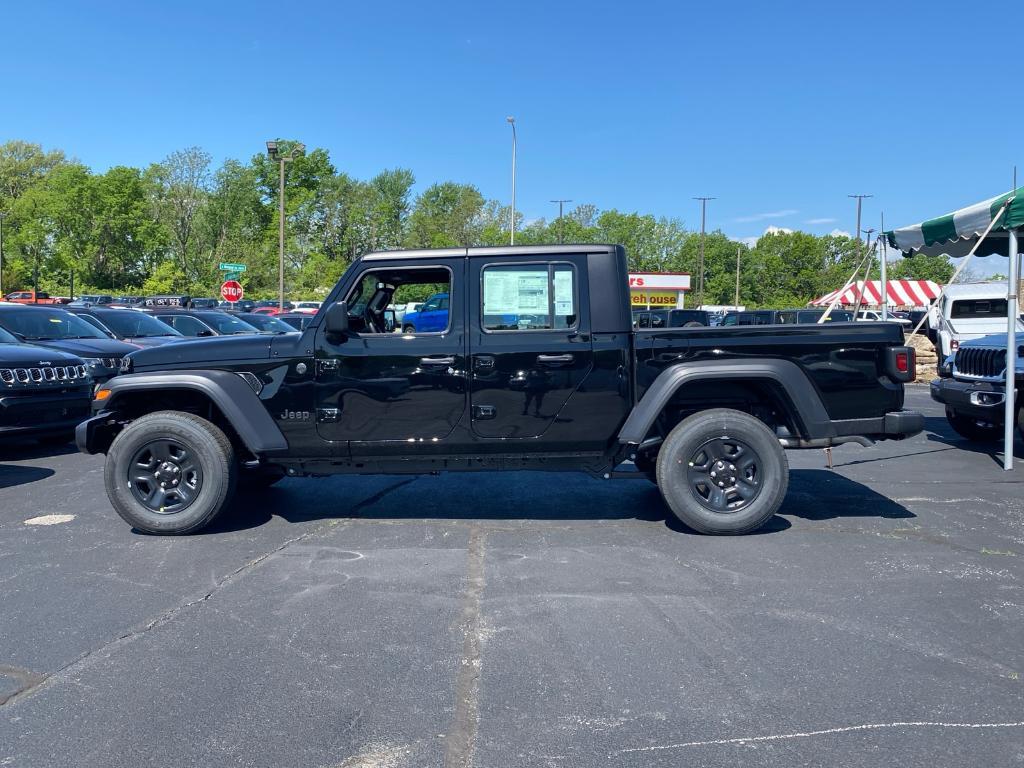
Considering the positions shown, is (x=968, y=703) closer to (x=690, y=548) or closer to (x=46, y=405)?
(x=690, y=548)

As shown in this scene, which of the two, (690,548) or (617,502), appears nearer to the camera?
(690,548)

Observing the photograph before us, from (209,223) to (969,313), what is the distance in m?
68.6

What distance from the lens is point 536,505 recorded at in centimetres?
673

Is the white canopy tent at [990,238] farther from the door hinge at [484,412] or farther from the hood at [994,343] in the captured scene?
the door hinge at [484,412]

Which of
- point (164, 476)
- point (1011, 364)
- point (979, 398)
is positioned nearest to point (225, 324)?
point (164, 476)

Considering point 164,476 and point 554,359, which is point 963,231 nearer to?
point 554,359

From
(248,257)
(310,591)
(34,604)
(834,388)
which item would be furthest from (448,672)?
(248,257)

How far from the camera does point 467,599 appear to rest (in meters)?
4.48

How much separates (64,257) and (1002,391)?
Answer: 7010 centimetres

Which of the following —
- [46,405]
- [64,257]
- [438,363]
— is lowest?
[46,405]

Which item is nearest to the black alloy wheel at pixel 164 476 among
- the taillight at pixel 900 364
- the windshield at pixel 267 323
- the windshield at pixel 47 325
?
the taillight at pixel 900 364

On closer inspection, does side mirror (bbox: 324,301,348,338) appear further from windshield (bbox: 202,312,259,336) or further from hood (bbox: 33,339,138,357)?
windshield (bbox: 202,312,259,336)

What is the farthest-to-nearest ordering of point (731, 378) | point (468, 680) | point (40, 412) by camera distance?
point (40, 412)
point (731, 378)
point (468, 680)

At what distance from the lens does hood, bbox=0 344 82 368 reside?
837 centimetres
